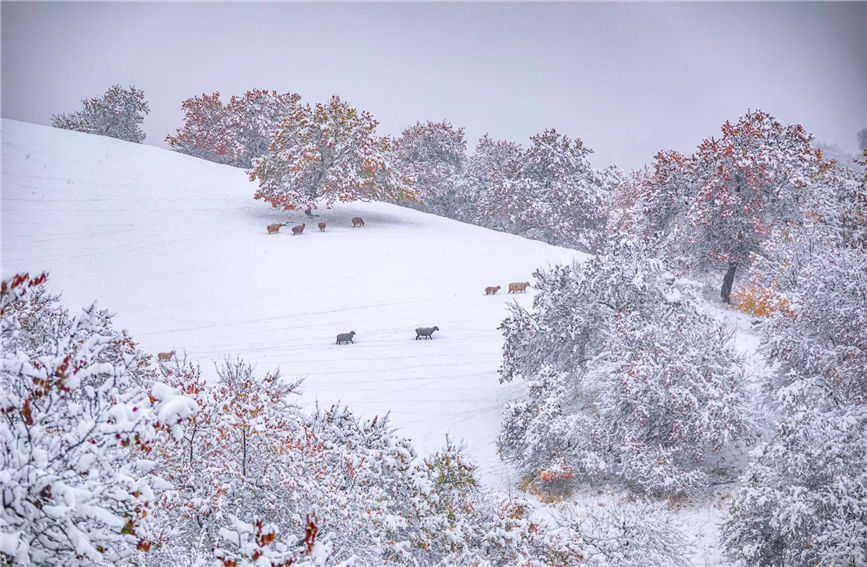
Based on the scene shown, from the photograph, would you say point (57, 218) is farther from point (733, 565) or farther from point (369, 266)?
point (733, 565)

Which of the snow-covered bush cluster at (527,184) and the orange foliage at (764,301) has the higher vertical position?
the snow-covered bush cluster at (527,184)

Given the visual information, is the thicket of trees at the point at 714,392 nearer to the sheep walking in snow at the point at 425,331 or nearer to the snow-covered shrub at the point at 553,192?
the sheep walking in snow at the point at 425,331

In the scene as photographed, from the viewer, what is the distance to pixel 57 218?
25.0m

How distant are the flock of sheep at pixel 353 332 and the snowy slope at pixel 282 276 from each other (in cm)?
37

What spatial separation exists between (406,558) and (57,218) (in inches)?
1035

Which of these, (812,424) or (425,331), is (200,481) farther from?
(425,331)

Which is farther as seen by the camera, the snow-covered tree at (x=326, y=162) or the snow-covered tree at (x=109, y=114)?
the snow-covered tree at (x=109, y=114)

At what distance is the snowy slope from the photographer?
1509 centimetres

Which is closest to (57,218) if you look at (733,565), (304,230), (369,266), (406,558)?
(304,230)

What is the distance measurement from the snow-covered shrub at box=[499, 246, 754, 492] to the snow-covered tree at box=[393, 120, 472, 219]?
101 feet

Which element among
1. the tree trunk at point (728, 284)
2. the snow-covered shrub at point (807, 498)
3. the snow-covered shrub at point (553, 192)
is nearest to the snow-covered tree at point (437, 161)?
the snow-covered shrub at point (553, 192)

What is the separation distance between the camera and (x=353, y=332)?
56.9ft

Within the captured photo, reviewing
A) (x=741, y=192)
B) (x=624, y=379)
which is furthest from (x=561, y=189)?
(x=624, y=379)

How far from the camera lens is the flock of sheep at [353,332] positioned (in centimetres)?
1578
